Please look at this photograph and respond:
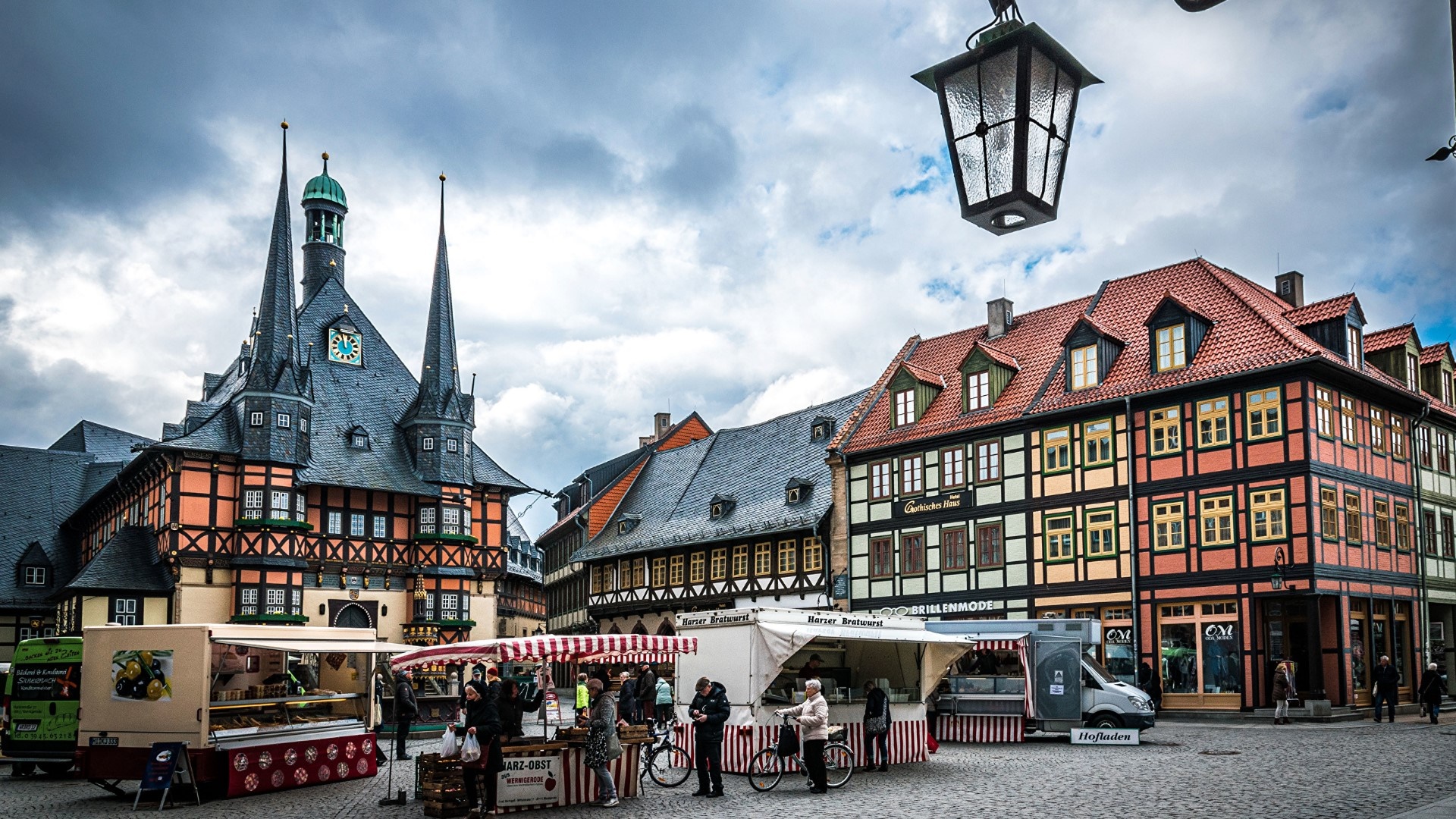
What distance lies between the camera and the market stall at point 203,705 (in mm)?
18344

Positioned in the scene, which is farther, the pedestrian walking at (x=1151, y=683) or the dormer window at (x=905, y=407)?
the dormer window at (x=905, y=407)

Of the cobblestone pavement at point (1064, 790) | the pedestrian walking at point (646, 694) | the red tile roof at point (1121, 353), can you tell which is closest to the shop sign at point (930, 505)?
the red tile roof at point (1121, 353)

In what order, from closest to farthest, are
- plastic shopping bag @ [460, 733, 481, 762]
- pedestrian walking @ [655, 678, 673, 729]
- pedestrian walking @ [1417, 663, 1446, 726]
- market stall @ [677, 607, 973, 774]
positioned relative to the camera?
plastic shopping bag @ [460, 733, 481, 762] → market stall @ [677, 607, 973, 774] → pedestrian walking @ [1417, 663, 1446, 726] → pedestrian walking @ [655, 678, 673, 729]

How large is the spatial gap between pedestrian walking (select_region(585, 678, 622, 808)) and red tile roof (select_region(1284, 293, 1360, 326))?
81.2 ft

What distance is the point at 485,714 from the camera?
1592cm

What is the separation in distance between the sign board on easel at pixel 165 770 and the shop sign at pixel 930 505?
2599 cm

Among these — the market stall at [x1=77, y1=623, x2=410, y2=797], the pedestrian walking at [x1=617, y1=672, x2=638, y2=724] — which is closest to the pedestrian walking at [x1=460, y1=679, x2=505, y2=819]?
the market stall at [x1=77, y1=623, x2=410, y2=797]

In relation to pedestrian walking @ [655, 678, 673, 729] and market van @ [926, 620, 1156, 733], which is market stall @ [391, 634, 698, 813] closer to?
market van @ [926, 620, 1156, 733]

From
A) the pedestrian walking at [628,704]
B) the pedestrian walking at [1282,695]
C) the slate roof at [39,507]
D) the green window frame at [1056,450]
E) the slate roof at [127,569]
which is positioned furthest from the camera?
the slate roof at [39,507]

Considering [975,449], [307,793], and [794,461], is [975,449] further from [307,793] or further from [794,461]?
[307,793]

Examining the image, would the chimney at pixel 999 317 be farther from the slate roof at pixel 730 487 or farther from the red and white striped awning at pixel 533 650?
the red and white striped awning at pixel 533 650

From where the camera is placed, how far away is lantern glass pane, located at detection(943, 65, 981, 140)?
193 inches

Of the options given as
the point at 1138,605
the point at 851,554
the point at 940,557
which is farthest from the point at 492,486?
the point at 1138,605

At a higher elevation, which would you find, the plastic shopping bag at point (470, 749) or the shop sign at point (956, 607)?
the shop sign at point (956, 607)
